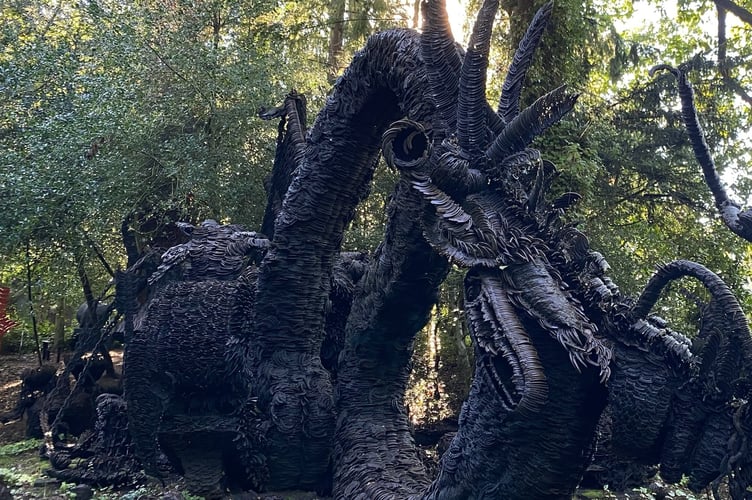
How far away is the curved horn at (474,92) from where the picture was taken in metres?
Answer: 2.88

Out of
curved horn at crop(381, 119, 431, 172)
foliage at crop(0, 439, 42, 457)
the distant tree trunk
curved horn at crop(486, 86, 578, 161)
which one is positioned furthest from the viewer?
the distant tree trunk

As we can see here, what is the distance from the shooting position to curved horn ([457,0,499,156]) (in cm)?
288

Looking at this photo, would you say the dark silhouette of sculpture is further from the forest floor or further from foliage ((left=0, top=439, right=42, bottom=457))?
foliage ((left=0, top=439, right=42, bottom=457))

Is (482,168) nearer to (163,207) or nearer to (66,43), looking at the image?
(163,207)

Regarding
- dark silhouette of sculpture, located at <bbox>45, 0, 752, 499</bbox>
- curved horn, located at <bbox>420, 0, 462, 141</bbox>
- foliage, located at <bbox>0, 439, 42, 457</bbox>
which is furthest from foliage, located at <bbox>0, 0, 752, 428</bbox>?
curved horn, located at <bbox>420, 0, 462, 141</bbox>

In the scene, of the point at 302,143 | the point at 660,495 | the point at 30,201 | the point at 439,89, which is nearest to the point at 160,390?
the point at 302,143

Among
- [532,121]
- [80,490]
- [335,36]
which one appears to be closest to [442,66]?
[532,121]

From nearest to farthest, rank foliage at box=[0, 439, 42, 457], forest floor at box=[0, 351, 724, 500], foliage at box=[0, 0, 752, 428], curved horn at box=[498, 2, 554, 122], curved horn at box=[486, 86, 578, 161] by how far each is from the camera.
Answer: curved horn at box=[486, 86, 578, 161] → curved horn at box=[498, 2, 554, 122] → forest floor at box=[0, 351, 724, 500] → foliage at box=[0, 439, 42, 457] → foliage at box=[0, 0, 752, 428]

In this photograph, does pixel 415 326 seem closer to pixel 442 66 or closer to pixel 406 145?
pixel 406 145

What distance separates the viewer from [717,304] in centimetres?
235

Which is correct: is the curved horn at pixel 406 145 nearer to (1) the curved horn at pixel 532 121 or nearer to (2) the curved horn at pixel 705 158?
(1) the curved horn at pixel 532 121

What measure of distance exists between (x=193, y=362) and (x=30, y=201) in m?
4.39

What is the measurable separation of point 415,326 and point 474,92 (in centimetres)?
168

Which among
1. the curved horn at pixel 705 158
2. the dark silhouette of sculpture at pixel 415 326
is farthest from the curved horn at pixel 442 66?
the curved horn at pixel 705 158
